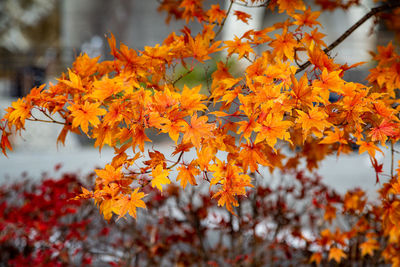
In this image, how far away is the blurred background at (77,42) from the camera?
5828mm

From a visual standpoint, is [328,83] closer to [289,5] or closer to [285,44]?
[285,44]

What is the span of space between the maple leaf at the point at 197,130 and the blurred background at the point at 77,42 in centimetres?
430

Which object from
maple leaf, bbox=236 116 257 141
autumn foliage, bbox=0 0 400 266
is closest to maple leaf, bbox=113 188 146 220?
autumn foliage, bbox=0 0 400 266

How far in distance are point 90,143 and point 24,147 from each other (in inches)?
46.0

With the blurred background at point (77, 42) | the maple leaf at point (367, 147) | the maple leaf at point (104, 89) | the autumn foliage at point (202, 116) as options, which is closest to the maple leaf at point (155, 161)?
the autumn foliage at point (202, 116)

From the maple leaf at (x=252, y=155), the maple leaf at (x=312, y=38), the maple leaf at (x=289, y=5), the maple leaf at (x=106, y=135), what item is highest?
the maple leaf at (x=289, y=5)

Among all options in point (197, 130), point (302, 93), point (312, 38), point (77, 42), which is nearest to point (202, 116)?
point (197, 130)

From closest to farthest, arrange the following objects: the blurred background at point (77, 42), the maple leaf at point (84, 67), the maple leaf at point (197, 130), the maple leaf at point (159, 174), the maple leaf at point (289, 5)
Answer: the maple leaf at point (197, 130) < the maple leaf at point (159, 174) < the maple leaf at point (84, 67) < the maple leaf at point (289, 5) < the blurred background at point (77, 42)

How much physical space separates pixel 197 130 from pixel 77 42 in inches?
287

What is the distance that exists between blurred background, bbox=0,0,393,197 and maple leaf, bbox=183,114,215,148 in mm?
4300

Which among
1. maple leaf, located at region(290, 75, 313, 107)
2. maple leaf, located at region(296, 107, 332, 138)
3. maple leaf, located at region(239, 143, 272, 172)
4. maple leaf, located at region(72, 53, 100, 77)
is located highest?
maple leaf, located at region(72, 53, 100, 77)

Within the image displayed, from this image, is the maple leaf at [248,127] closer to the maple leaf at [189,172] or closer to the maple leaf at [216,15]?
the maple leaf at [189,172]

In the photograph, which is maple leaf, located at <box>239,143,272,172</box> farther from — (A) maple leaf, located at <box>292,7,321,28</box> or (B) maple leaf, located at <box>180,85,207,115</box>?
(A) maple leaf, located at <box>292,7,321,28</box>

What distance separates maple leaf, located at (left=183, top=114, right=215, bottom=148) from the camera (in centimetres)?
106
